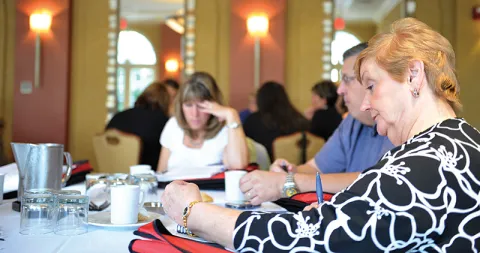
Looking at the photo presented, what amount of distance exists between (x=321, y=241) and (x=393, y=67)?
0.40 meters

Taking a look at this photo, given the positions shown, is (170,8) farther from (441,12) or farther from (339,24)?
(441,12)

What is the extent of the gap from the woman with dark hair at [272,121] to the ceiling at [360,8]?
Answer: 8.49ft

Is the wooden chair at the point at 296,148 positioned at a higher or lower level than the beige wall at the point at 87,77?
lower

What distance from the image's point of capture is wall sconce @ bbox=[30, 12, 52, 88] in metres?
6.16

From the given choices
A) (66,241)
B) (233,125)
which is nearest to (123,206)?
(66,241)

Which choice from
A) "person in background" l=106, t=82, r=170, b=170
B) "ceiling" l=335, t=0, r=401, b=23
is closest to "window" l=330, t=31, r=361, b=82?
"ceiling" l=335, t=0, r=401, b=23

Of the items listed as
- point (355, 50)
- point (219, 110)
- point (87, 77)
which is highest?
point (87, 77)

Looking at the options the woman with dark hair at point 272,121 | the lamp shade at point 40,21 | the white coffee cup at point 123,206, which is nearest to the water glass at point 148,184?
the white coffee cup at point 123,206

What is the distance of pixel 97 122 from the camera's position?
6.35 meters

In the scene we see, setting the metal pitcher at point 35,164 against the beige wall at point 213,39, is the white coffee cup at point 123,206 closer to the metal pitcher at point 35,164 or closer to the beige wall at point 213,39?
Answer: the metal pitcher at point 35,164

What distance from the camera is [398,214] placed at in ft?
2.57

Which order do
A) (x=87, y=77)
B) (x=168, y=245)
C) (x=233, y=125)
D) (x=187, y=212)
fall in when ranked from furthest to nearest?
1. (x=87, y=77)
2. (x=233, y=125)
3. (x=187, y=212)
4. (x=168, y=245)

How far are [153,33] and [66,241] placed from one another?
206 inches

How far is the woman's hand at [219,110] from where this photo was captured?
9.07 feet
